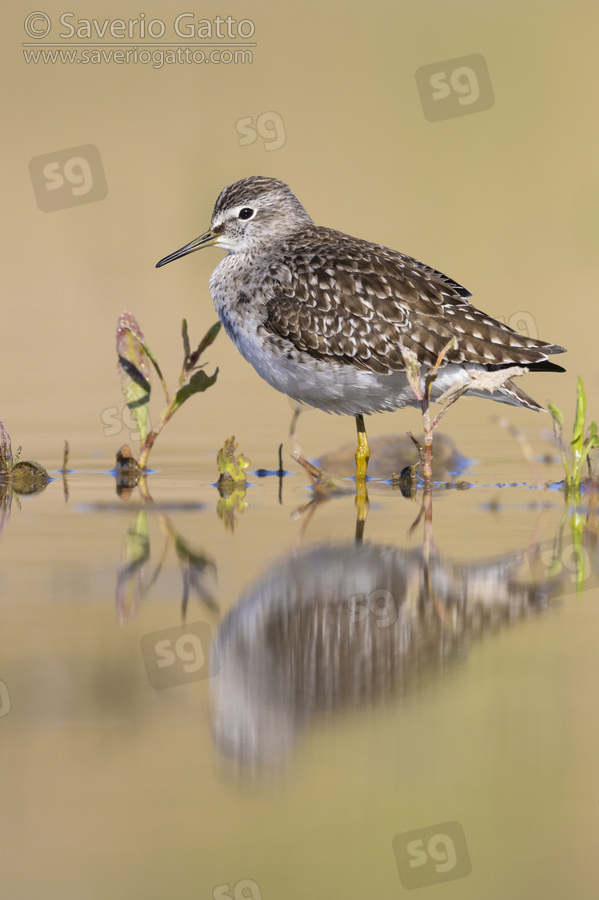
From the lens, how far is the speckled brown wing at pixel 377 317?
8836mm

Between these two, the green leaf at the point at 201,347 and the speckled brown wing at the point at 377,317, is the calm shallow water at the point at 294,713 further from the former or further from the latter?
the green leaf at the point at 201,347

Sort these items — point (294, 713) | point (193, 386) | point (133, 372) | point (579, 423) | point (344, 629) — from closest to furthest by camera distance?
1. point (294, 713)
2. point (344, 629)
3. point (579, 423)
4. point (193, 386)
5. point (133, 372)

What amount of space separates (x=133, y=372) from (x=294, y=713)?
537 centimetres

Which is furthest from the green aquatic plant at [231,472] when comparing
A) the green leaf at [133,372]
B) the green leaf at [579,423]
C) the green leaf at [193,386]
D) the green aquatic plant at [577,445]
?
the green leaf at [579,423]

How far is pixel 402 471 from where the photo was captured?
30.4 feet

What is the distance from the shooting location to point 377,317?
895cm

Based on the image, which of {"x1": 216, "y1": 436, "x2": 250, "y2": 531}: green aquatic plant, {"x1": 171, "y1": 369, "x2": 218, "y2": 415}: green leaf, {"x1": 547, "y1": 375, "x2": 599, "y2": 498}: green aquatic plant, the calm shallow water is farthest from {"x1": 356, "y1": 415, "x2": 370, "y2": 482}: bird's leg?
the calm shallow water

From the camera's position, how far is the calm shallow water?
11.3ft

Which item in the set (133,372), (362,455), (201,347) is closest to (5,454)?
(133,372)

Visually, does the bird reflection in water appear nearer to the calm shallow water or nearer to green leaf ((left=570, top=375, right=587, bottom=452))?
the calm shallow water

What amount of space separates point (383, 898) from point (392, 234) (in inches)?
742

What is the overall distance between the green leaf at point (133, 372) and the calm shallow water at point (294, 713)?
90.3 inches

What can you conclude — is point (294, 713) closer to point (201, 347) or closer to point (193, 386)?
→ point (193, 386)

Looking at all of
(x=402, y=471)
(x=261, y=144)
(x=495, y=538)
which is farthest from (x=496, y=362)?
(x=261, y=144)
